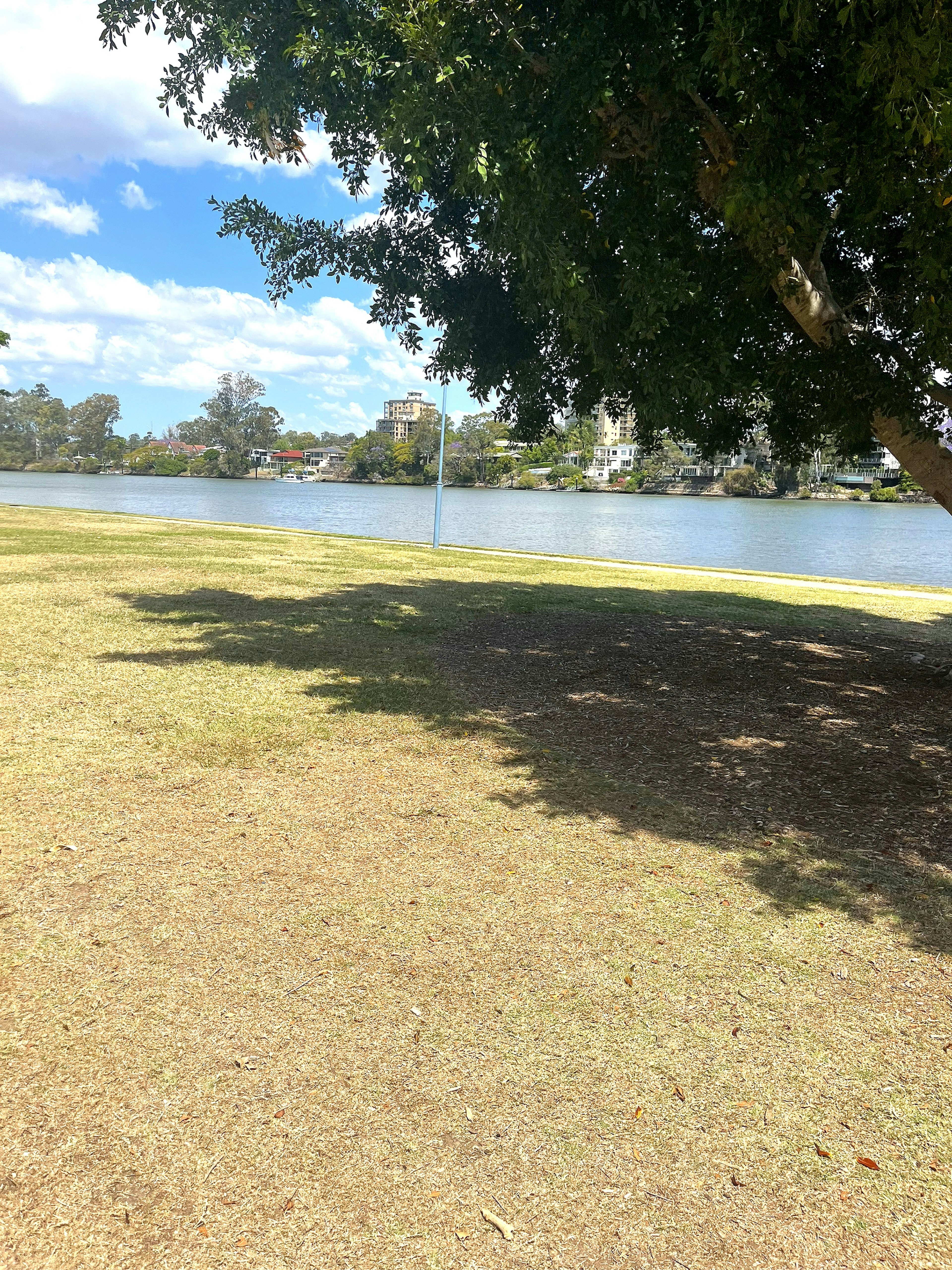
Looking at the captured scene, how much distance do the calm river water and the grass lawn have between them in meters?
23.4

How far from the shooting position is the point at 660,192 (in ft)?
25.3

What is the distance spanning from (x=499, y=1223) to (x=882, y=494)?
12200 centimetres

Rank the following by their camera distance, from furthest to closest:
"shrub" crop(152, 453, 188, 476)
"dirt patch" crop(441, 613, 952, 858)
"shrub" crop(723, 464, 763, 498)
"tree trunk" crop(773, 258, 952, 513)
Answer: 1. "shrub" crop(152, 453, 188, 476)
2. "shrub" crop(723, 464, 763, 498)
3. "tree trunk" crop(773, 258, 952, 513)
4. "dirt patch" crop(441, 613, 952, 858)

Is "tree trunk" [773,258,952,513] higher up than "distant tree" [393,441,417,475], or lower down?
lower down

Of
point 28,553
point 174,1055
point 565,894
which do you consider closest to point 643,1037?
point 565,894

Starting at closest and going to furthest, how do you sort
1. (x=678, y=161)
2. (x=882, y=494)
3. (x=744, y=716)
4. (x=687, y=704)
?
(x=678, y=161) < (x=744, y=716) < (x=687, y=704) < (x=882, y=494)

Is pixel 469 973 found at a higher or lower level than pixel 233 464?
lower

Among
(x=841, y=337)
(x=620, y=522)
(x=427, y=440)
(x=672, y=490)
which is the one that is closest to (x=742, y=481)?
(x=672, y=490)

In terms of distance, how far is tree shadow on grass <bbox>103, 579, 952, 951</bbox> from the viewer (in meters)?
5.60

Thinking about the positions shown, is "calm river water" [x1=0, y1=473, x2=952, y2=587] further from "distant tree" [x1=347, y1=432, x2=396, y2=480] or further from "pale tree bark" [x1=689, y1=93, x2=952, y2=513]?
"distant tree" [x1=347, y1=432, x2=396, y2=480]

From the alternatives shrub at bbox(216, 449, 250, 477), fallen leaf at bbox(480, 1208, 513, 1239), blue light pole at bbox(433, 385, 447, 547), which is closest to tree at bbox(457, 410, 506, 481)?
shrub at bbox(216, 449, 250, 477)

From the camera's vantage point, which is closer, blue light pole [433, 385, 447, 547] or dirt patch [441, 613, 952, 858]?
dirt patch [441, 613, 952, 858]

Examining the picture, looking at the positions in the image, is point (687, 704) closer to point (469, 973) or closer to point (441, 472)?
point (469, 973)

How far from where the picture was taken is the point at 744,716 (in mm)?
8320
